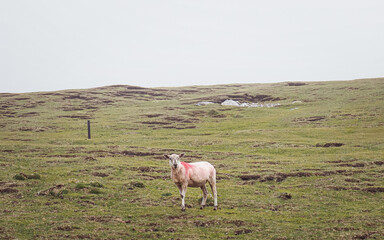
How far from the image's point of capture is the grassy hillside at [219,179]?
51.3ft

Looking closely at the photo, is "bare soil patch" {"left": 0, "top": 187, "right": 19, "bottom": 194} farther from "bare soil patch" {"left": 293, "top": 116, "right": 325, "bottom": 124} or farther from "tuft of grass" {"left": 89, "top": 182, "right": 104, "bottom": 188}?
"bare soil patch" {"left": 293, "top": 116, "right": 325, "bottom": 124}

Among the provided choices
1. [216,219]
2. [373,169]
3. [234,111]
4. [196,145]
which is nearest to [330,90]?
[234,111]

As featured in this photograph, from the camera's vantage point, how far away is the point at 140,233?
1487cm

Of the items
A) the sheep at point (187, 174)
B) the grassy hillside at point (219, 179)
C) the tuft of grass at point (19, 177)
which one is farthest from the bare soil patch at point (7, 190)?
the sheep at point (187, 174)

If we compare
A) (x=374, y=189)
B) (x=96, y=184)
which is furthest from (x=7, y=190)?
(x=374, y=189)

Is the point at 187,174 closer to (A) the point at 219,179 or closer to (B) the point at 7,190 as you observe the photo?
(A) the point at 219,179

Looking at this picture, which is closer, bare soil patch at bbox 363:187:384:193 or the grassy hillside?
the grassy hillside

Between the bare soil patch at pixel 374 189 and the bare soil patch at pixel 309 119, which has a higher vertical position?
the bare soil patch at pixel 309 119

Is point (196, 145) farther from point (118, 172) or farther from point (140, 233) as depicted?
point (140, 233)

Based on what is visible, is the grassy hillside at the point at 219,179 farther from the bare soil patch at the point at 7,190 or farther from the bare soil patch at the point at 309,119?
the bare soil patch at the point at 309,119

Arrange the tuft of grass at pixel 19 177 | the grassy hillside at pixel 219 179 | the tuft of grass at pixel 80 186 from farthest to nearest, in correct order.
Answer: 1. the tuft of grass at pixel 19 177
2. the tuft of grass at pixel 80 186
3. the grassy hillside at pixel 219 179

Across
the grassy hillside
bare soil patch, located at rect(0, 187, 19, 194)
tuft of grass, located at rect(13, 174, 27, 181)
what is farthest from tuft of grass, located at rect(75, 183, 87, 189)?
tuft of grass, located at rect(13, 174, 27, 181)

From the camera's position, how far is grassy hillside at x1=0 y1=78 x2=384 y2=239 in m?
15.6

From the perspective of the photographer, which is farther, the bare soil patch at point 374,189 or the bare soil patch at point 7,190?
the bare soil patch at point 374,189
